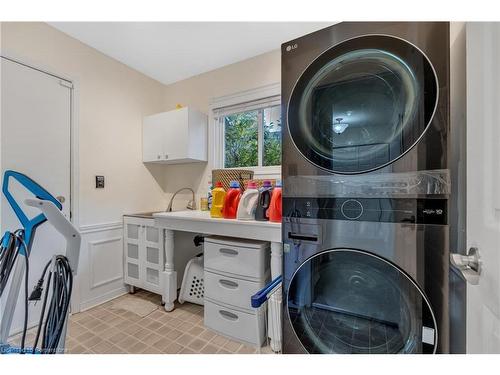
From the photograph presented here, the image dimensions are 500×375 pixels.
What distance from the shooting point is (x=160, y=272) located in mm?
1892

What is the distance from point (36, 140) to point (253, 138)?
178cm

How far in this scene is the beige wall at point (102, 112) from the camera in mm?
1628

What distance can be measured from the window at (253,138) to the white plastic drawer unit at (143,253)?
102cm

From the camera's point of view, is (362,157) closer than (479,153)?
No

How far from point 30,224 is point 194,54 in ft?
6.15

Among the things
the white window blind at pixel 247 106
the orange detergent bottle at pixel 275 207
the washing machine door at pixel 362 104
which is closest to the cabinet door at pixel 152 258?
the orange detergent bottle at pixel 275 207

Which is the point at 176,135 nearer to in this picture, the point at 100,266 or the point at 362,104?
the point at 100,266

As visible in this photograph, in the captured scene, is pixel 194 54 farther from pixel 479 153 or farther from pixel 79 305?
pixel 79 305

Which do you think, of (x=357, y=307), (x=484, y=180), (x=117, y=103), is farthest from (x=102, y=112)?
(x=484, y=180)

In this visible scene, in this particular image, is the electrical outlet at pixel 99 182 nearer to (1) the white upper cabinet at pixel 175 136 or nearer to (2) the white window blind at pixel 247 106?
(1) the white upper cabinet at pixel 175 136

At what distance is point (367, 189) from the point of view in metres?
0.75

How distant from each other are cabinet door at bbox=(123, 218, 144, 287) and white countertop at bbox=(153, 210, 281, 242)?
423 mm

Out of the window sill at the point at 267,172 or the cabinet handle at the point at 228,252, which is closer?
the cabinet handle at the point at 228,252
